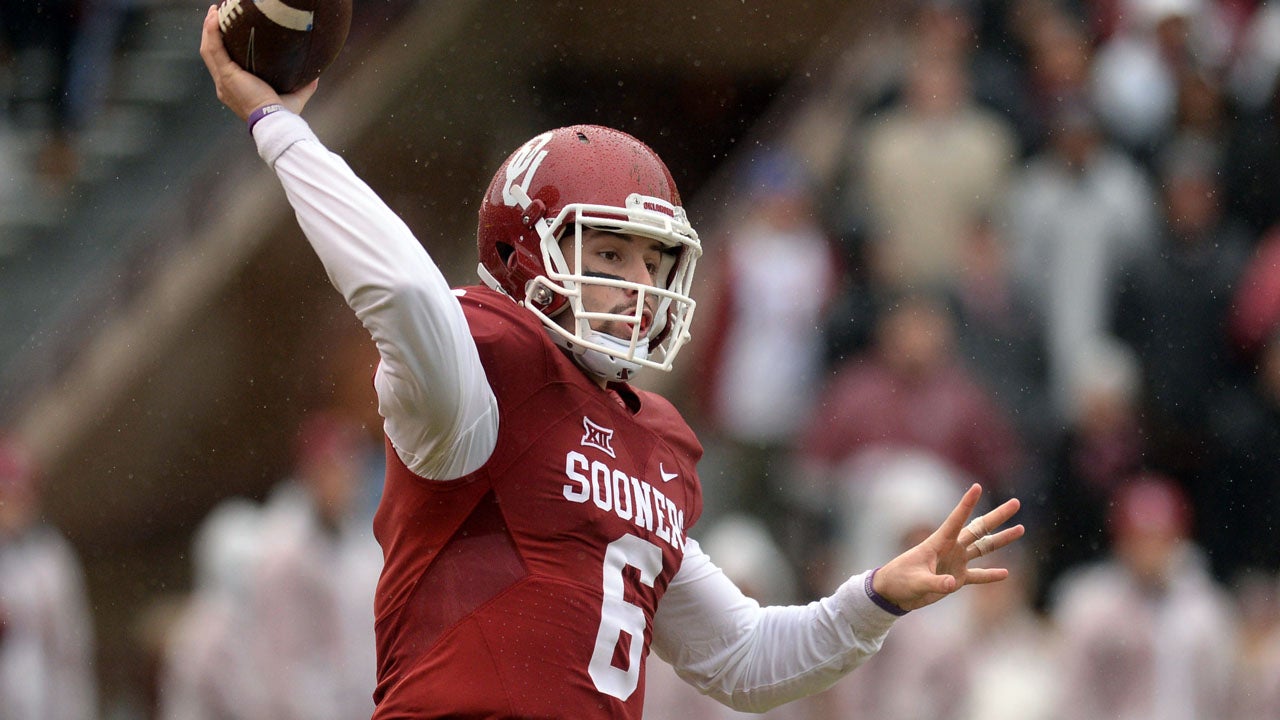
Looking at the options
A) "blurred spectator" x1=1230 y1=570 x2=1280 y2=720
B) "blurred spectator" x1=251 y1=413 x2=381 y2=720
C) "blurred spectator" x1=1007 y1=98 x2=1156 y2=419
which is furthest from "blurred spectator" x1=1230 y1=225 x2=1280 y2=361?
"blurred spectator" x1=251 y1=413 x2=381 y2=720

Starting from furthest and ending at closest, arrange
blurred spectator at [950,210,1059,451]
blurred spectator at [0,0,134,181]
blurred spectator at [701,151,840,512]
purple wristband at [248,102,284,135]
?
blurred spectator at [0,0,134,181], blurred spectator at [701,151,840,512], blurred spectator at [950,210,1059,451], purple wristband at [248,102,284,135]

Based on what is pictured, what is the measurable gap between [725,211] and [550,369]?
6.64 m

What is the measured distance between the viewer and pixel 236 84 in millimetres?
3445

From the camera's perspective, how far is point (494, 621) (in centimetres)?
347

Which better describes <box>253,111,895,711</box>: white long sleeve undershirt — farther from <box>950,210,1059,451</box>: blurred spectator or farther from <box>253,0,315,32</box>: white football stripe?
<box>950,210,1059,451</box>: blurred spectator

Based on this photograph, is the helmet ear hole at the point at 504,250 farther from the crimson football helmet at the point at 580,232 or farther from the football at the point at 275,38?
the football at the point at 275,38

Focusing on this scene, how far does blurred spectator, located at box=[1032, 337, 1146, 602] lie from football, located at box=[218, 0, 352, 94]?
596cm

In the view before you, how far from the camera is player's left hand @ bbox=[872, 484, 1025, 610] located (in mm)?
3867

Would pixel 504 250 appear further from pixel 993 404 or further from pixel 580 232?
pixel 993 404

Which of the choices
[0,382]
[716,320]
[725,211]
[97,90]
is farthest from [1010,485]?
[97,90]

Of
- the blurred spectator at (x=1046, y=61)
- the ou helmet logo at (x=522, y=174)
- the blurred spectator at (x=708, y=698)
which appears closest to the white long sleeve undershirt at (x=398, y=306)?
the ou helmet logo at (x=522, y=174)

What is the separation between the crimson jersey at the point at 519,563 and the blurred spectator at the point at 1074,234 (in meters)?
5.76

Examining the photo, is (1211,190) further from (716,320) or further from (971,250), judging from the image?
(716,320)

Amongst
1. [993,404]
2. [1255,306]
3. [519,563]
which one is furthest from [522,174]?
[1255,306]
